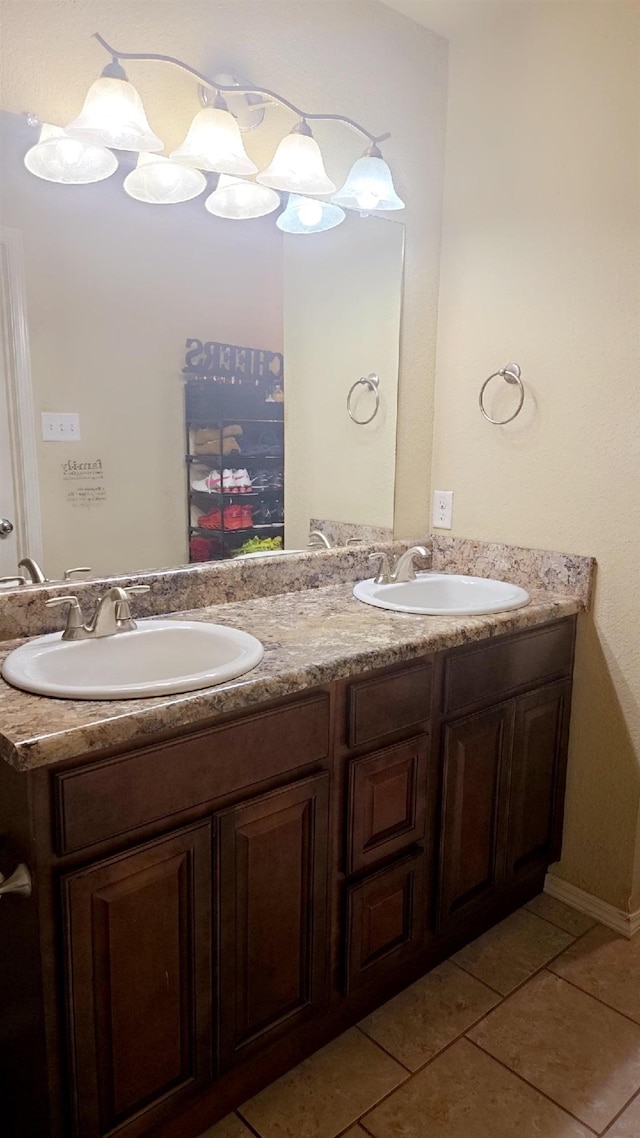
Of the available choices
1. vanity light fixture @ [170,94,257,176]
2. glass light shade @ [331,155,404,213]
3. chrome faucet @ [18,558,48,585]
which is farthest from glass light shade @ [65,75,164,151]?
chrome faucet @ [18,558,48,585]

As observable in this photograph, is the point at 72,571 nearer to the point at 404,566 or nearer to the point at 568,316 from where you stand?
the point at 404,566

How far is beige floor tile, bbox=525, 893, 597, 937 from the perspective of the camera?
6.47 feet

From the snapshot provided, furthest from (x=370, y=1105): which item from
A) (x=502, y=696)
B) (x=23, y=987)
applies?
(x=502, y=696)

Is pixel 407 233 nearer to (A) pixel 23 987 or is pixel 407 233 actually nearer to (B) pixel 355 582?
(B) pixel 355 582

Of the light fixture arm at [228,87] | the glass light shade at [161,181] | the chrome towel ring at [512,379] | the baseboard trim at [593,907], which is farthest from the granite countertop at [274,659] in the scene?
the light fixture arm at [228,87]

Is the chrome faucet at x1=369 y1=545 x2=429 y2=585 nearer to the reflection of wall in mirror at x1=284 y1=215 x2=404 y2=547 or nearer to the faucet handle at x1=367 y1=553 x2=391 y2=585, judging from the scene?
the faucet handle at x1=367 y1=553 x2=391 y2=585

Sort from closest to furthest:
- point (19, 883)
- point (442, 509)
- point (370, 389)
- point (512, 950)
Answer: point (19, 883)
point (512, 950)
point (370, 389)
point (442, 509)

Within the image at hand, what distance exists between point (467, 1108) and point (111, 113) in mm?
2047

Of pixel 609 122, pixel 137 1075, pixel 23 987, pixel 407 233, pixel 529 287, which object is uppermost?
pixel 609 122

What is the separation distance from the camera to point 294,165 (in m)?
1.74

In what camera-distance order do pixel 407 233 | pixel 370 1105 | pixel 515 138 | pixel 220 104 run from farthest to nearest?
pixel 407 233 < pixel 515 138 < pixel 220 104 < pixel 370 1105

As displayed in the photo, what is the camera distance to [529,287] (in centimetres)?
199

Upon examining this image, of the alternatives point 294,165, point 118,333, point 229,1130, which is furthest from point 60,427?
point 229,1130

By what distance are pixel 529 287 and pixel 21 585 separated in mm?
1493
